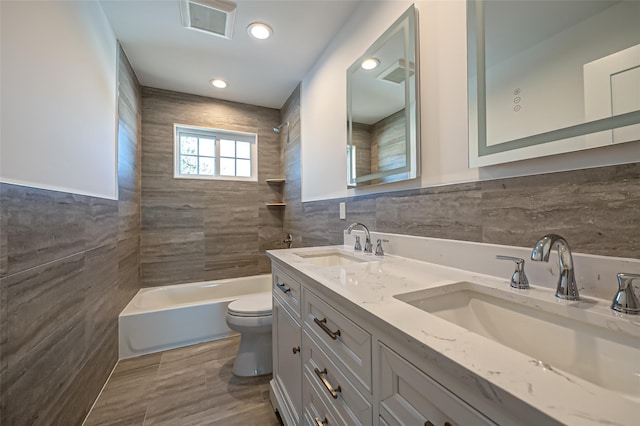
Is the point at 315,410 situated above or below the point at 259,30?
below

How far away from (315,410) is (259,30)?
7.81 ft

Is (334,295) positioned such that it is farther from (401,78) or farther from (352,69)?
(352,69)

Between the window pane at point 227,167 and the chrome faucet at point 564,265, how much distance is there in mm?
3120

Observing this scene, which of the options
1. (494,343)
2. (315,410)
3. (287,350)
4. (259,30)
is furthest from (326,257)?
(259,30)

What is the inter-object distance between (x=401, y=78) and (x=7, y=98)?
1.64m

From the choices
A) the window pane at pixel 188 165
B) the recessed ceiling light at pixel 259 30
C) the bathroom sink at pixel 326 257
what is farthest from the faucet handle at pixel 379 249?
the window pane at pixel 188 165

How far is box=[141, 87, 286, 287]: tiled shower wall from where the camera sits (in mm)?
2734

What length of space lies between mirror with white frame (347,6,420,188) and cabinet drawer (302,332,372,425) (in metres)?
0.90

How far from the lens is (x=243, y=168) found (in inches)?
128

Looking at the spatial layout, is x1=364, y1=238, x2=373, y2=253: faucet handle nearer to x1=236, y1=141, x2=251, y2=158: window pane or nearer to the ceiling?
the ceiling

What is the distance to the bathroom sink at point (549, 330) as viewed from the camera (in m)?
0.49

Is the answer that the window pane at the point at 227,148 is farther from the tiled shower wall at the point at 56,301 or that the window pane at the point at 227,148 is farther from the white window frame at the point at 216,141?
the tiled shower wall at the point at 56,301

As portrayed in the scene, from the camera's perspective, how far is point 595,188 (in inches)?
26.1

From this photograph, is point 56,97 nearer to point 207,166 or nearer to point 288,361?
point 288,361
